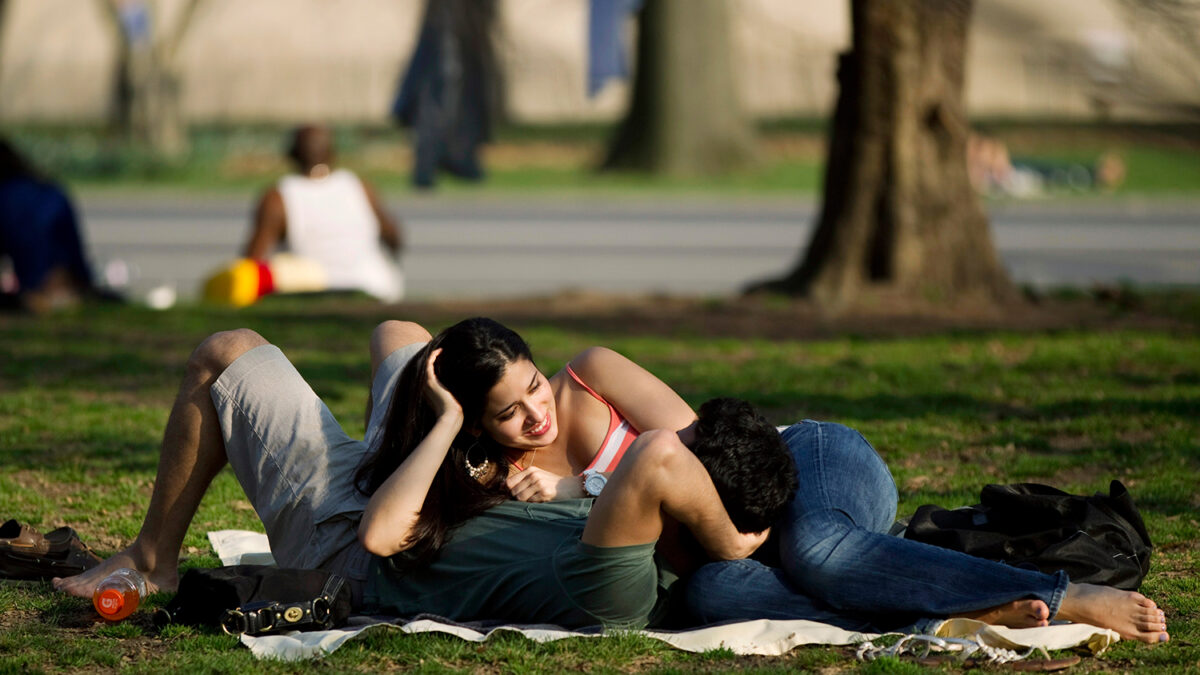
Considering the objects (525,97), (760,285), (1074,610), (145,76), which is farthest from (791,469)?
(525,97)

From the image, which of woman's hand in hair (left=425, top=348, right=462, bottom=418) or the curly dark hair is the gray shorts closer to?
woman's hand in hair (left=425, top=348, right=462, bottom=418)

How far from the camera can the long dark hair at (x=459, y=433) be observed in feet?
13.2

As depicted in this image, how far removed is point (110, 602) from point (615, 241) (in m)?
12.3

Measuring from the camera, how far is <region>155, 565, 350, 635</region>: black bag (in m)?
3.96

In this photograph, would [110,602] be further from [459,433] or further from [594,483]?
[594,483]

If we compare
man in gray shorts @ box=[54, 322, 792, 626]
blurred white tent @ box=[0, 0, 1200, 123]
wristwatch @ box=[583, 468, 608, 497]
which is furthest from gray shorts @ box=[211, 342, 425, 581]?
blurred white tent @ box=[0, 0, 1200, 123]

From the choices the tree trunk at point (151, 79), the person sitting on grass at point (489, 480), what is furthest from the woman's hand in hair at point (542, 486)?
the tree trunk at point (151, 79)

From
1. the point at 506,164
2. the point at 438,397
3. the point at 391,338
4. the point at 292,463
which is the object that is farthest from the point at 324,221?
the point at 506,164

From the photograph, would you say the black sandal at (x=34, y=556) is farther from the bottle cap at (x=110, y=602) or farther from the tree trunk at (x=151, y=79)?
the tree trunk at (x=151, y=79)

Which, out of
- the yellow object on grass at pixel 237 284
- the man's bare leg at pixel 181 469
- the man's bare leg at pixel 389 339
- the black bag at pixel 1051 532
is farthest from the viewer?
the yellow object on grass at pixel 237 284

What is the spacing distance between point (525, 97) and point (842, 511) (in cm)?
3765

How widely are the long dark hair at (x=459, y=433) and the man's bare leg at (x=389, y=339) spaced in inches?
20.4

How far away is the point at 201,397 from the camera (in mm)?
4270

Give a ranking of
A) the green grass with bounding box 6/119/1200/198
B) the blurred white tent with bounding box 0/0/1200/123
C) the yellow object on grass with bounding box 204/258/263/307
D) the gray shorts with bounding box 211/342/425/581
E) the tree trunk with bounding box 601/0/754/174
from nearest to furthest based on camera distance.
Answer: the gray shorts with bounding box 211/342/425/581 < the yellow object on grass with bounding box 204/258/263/307 < the green grass with bounding box 6/119/1200/198 < the tree trunk with bounding box 601/0/754/174 < the blurred white tent with bounding box 0/0/1200/123
